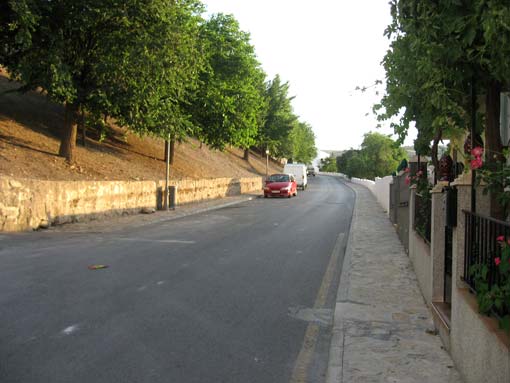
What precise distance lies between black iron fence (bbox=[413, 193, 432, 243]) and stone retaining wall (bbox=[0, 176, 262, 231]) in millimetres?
10307

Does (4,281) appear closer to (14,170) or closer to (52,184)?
(52,184)

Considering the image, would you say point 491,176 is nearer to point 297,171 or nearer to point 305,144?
point 297,171

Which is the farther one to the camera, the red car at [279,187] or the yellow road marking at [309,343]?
the red car at [279,187]

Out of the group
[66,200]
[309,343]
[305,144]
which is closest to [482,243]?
[309,343]

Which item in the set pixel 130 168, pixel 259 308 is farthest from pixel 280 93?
pixel 259 308

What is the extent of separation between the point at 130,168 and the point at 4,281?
18429mm

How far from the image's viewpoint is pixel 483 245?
416 cm

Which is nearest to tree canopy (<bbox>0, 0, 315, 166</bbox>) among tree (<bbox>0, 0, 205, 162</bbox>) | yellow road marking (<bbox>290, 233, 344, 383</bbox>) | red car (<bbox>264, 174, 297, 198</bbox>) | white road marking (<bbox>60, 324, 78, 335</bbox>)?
tree (<bbox>0, 0, 205, 162</bbox>)

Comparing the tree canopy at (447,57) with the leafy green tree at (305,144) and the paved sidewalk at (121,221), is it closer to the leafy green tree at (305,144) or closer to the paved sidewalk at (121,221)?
the paved sidewalk at (121,221)

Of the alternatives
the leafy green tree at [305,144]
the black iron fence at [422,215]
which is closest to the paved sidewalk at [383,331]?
the black iron fence at [422,215]

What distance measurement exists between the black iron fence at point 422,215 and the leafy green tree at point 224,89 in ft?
73.2

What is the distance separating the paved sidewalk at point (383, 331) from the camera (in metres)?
4.38

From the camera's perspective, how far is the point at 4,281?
7738 millimetres

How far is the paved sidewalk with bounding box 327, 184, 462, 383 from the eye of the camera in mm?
4375
